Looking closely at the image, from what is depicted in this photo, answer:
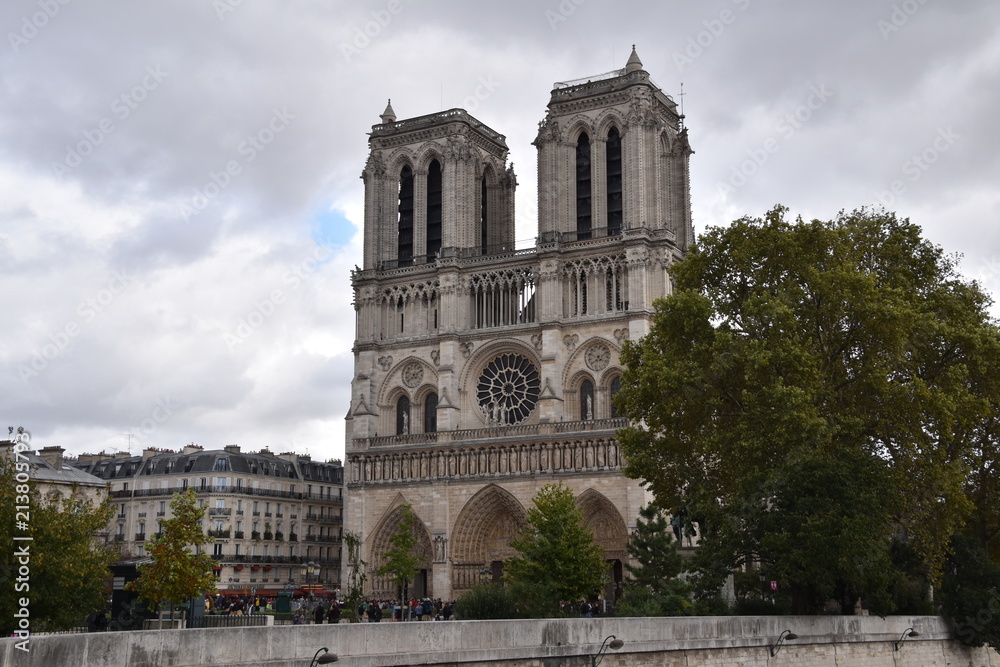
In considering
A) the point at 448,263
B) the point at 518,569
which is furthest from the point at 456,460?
the point at 518,569

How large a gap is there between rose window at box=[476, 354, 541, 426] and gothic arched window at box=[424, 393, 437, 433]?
213cm

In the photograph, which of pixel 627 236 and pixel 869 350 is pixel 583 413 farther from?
pixel 869 350

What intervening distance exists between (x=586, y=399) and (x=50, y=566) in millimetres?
26502

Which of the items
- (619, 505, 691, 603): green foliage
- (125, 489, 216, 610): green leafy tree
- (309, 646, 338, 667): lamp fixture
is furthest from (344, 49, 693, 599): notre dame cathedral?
(309, 646, 338, 667): lamp fixture

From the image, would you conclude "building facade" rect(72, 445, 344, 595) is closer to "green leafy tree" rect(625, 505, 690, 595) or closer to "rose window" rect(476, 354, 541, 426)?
"rose window" rect(476, 354, 541, 426)

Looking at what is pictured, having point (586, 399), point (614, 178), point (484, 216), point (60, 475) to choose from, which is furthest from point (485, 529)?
point (60, 475)

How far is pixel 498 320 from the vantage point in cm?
4669

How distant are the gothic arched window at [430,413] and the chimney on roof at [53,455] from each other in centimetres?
1459

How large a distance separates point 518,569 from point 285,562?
2045cm

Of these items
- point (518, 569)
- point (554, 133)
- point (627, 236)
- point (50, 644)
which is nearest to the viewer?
point (50, 644)

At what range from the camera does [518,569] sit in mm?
33219

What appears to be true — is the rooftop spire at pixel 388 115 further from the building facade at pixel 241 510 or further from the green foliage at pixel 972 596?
the green foliage at pixel 972 596

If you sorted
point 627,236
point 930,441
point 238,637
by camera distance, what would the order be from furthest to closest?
1. point 627,236
2. point 930,441
3. point 238,637

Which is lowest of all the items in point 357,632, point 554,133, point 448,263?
point 357,632
